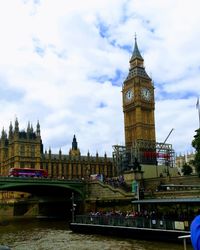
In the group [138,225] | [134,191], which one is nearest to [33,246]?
[138,225]

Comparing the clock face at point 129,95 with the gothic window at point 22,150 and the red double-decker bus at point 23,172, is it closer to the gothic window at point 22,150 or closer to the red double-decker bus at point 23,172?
the gothic window at point 22,150

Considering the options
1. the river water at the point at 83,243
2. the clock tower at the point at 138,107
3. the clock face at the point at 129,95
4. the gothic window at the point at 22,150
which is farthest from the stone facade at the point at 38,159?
the river water at the point at 83,243

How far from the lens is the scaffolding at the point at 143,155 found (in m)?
111

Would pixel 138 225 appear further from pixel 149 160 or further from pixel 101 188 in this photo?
pixel 149 160

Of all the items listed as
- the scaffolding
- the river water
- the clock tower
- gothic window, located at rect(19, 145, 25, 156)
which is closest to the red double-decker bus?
the river water

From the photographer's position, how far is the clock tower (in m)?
125

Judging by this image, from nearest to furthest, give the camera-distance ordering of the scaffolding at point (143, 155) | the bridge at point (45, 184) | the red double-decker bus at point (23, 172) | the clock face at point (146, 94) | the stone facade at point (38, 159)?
the bridge at point (45, 184), the red double-decker bus at point (23, 172), the scaffolding at point (143, 155), the stone facade at point (38, 159), the clock face at point (146, 94)

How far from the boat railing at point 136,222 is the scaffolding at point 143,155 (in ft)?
221

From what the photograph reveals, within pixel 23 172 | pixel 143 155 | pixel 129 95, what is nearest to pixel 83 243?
pixel 23 172

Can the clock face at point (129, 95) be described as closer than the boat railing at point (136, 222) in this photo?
No

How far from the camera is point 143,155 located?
112 metres

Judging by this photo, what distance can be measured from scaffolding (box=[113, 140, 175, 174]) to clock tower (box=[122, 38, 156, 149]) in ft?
16.9

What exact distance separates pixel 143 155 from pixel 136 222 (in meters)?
76.7

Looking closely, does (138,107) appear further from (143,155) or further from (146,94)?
(143,155)
